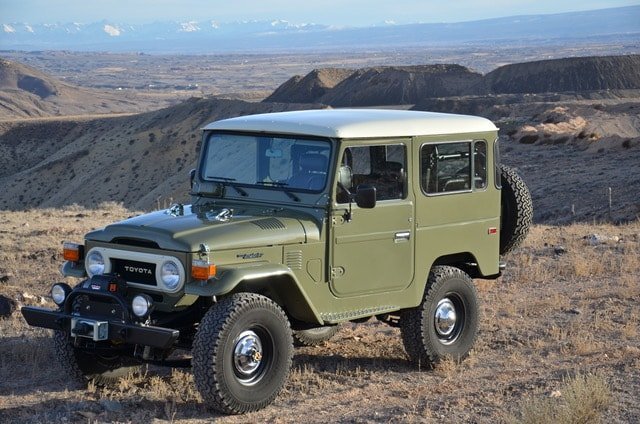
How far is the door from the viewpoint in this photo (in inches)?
348

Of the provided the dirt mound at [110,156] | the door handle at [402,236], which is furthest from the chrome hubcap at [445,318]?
the dirt mound at [110,156]

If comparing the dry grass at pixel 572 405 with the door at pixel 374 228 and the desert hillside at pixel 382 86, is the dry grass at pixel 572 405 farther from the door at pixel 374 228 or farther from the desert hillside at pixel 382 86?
the desert hillside at pixel 382 86

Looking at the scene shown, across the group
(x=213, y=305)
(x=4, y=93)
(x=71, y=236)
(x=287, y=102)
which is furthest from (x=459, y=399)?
(x=4, y=93)

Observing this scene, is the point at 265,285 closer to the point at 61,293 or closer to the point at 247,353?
the point at 247,353

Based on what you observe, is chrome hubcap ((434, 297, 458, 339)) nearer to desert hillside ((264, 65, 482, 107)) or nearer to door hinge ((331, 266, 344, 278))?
door hinge ((331, 266, 344, 278))

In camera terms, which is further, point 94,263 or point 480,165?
point 480,165

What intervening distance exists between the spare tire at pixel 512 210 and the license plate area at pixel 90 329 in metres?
4.37

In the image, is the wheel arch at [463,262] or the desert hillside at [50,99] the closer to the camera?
the wheel arch at [463,262]

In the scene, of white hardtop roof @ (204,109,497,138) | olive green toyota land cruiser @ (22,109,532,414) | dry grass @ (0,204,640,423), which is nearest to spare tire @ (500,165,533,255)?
olive green toyota land cruiser @ (22,109,532,414)

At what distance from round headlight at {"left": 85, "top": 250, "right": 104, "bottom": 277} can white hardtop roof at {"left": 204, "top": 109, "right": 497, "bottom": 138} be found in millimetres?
1651

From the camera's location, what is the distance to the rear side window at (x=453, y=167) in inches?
373

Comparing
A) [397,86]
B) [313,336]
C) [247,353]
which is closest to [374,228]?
[247,353]

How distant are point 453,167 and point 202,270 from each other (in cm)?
294

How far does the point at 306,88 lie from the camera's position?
88.0m
